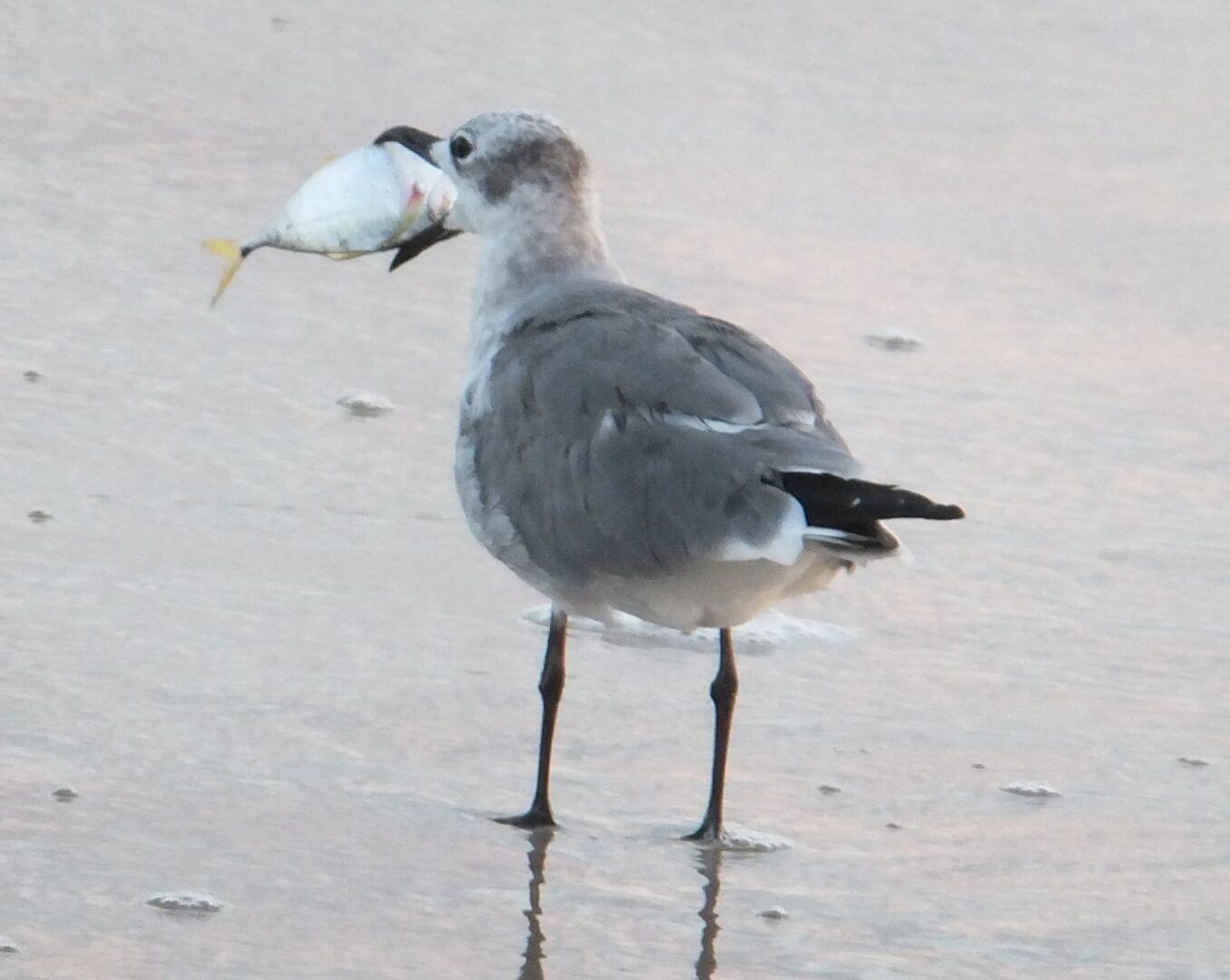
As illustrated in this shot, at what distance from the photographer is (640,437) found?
127 inches

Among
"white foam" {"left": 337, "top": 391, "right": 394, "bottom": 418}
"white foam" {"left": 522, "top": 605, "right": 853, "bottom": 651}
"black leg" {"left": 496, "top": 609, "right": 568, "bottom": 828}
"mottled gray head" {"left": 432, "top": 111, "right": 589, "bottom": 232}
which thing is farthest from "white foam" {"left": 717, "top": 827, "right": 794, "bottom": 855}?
"white foam" {"left": 337, "top": 391, "right": 394, "bottom": 418}

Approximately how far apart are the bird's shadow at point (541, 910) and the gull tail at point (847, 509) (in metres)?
0.47

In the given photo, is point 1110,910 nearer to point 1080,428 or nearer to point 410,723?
point 410,723

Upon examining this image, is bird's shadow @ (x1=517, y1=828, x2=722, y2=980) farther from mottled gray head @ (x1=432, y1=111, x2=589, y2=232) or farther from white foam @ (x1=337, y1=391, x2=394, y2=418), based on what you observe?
white foam @ (x1=337, y1=391, x2=394, y2=418)

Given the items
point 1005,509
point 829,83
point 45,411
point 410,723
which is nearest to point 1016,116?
point 829,83

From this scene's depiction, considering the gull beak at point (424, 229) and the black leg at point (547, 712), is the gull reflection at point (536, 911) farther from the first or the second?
the gull beak at point (424, 229)

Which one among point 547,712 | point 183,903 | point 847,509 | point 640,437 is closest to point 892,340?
point 547,712

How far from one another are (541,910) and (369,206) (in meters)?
1.65

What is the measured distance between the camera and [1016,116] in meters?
7.15

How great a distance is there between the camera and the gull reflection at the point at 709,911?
2875mm

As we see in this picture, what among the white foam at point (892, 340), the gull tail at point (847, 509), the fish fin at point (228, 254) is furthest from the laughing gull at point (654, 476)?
the white foam at point (892, 340)

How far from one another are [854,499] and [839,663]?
1021mm

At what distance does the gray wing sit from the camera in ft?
10.2

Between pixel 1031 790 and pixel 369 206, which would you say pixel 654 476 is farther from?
pixel 369 206
